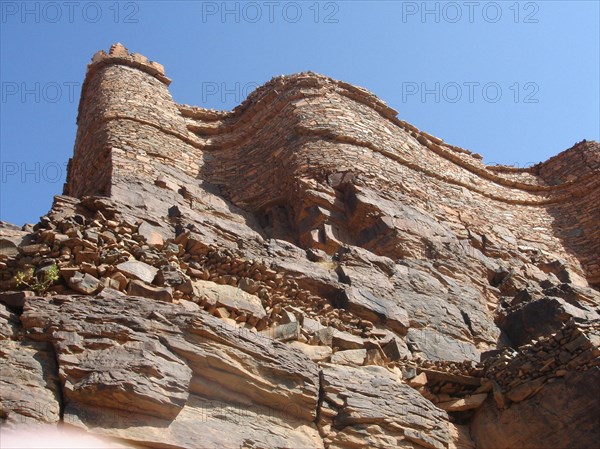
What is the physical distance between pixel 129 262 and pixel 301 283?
287cm

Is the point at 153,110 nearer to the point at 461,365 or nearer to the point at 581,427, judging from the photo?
the point at 461,365

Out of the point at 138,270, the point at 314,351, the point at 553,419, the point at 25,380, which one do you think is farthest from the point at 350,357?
Answer: the point at 25,380

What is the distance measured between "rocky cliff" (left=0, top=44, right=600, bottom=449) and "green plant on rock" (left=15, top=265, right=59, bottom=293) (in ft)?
0.07

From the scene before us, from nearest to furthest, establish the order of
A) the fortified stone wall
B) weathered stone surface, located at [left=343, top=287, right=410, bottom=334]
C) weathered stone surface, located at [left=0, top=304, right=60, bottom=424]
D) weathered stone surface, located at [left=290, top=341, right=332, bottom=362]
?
weathered stone surface, located at [left=0, top=304, right=60, bottom=424], weathered stone surface, located at [left=290, top=341, right=332, bottom=362], weathered stone surface, located at [left=343, top=287, right=410, bottom=334], the fortified stone wall

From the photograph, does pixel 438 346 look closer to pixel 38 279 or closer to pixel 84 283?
pixel 84 283

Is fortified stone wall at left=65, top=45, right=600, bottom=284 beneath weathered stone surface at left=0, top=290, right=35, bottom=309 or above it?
above

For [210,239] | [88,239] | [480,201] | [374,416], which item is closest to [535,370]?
[374,416]

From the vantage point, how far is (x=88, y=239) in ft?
35.0

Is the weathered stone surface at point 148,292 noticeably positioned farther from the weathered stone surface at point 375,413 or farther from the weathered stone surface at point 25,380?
the weathered stone surface at point 375,413

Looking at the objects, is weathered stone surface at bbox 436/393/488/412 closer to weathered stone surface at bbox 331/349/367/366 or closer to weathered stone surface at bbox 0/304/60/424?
weathered stone surface at bbox 331/349/367/366

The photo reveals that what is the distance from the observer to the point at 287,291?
1212cm

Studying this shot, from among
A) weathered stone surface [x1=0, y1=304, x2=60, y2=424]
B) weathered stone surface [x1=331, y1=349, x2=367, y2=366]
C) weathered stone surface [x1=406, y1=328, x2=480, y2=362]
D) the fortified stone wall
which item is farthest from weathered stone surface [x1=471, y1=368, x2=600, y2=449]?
weathered stone surface [x1=0, y1=304, x2=60, y2=424]

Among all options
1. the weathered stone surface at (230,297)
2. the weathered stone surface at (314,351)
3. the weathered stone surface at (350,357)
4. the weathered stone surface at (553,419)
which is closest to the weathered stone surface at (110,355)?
the weathered stone surface at (230,297)

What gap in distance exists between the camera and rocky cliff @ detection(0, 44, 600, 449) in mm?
8781
